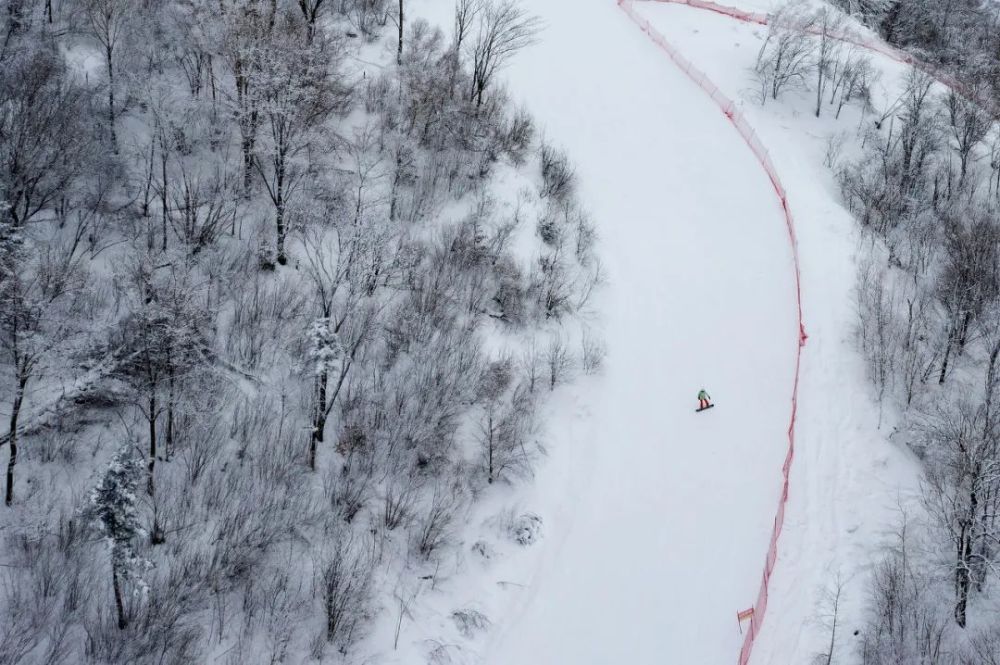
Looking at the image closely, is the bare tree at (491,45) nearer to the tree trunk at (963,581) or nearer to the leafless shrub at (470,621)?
the leafless shrub at (470,621)

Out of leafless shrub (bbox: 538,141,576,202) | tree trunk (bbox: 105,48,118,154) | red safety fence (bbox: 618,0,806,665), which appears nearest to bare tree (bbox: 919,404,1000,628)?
red safety fence (bbox: 618,0,806,665)

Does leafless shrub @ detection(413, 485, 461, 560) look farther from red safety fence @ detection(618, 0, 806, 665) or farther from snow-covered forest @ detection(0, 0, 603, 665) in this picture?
red safety fence @ detection(618, 0, 806, 665)

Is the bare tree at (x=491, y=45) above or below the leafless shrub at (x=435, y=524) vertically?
above

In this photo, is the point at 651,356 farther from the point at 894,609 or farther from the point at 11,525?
the point at 11,525

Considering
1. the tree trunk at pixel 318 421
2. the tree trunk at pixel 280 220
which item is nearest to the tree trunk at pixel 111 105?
the tree trunk at pixel 280 220

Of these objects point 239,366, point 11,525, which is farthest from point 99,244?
point 11,525
